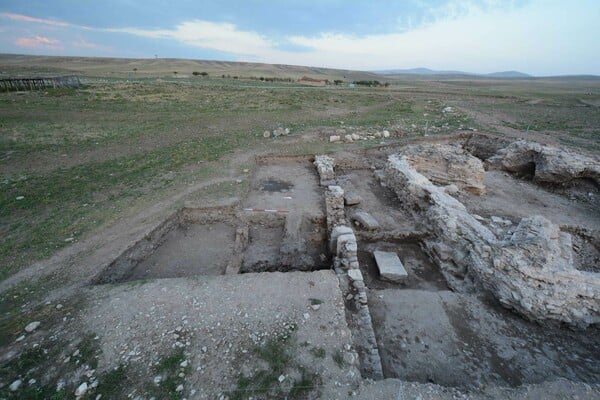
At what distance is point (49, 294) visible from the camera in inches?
208

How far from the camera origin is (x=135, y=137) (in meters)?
15.8

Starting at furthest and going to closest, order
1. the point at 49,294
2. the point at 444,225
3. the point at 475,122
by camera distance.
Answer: the point at 475,122 → the point at 444,225 → the point at 49,294

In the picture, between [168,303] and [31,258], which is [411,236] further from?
[31,258]

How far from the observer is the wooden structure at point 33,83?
26.4 m

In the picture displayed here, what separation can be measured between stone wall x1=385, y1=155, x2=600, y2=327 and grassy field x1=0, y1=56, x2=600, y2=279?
8524mm

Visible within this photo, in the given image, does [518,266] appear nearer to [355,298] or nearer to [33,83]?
[355,298]

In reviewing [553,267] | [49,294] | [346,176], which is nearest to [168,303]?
[49,294]

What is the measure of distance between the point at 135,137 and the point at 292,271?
13.7 m

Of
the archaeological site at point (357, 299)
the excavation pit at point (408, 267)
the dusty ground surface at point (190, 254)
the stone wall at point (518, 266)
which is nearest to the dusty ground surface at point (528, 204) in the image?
the archaeological site at point (357, 299)

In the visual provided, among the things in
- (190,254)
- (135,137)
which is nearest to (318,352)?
(190,254)

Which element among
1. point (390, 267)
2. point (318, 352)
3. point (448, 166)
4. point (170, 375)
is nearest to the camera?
point (170, 375)

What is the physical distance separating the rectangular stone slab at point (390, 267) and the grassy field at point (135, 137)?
7264 mm

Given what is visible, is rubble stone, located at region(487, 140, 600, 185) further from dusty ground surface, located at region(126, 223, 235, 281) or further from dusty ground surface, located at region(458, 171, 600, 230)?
dusty ground surface, located at region(126, 223, 235, 281)

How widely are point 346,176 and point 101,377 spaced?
10814 millimetres
